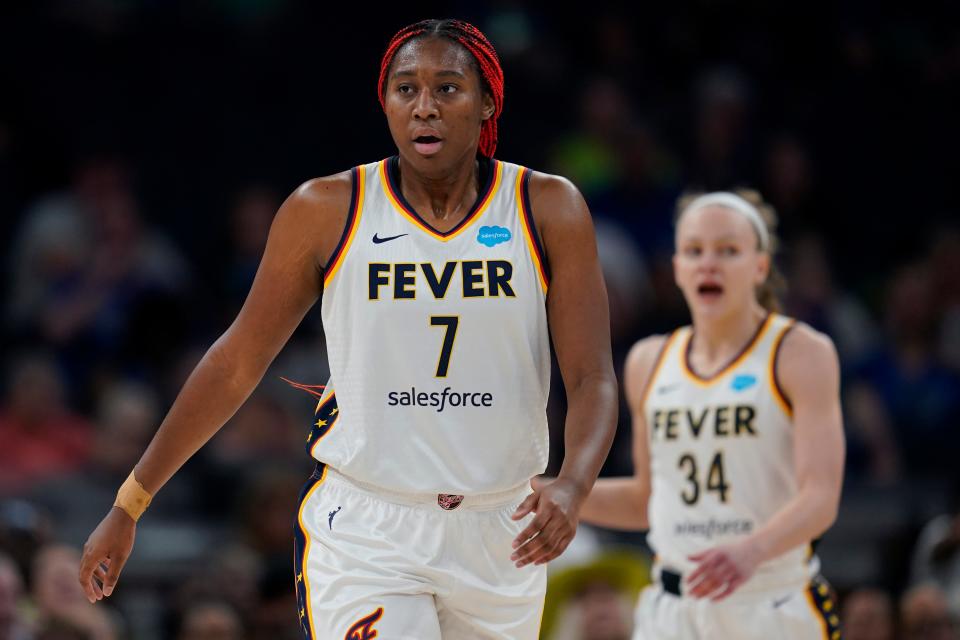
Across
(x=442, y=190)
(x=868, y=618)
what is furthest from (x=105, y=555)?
(x=868, y=618)

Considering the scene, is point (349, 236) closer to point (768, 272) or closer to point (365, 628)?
point (365, 628)

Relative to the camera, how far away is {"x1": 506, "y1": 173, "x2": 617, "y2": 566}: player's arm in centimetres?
405

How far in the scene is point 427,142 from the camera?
4227 mm

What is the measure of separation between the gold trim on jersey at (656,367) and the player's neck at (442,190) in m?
1.74

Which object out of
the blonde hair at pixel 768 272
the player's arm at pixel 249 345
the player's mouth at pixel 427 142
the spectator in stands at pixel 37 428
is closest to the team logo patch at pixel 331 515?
the player's arm at pixel 249 345

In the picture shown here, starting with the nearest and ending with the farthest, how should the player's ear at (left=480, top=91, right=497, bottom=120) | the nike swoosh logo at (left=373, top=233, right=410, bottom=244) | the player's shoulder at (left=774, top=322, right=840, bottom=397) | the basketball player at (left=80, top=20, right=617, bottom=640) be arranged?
the basketball player at (left=80, top=20, right=617, bottom=640), the nike swoosh logo at (left=373, top=233, right=410, bottom=244), the player's ear at (left=480, top=91, right=497, bottom=120), the player's shoulder at (left=774, top=322, right=840, bottom=397)

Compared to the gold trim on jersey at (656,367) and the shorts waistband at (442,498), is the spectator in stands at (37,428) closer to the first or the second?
the gold trim on jersey at (656,367)

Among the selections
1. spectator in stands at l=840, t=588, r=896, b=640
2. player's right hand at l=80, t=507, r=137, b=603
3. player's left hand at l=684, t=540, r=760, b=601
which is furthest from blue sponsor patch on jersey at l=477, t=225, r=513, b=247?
spectator in stands at l=840, t=588, r=896, b=640

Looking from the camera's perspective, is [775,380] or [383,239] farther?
[775,380]

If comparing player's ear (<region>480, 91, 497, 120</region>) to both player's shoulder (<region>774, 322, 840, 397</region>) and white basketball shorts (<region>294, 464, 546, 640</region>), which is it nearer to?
white basketball shorts (<region>294, 464, 546, 640</region>)

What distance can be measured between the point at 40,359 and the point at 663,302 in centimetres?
394

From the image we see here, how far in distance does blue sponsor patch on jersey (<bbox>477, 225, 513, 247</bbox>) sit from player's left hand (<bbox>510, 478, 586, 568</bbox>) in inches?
30.0

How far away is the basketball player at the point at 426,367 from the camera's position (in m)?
4.13

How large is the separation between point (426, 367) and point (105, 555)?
1.02m
